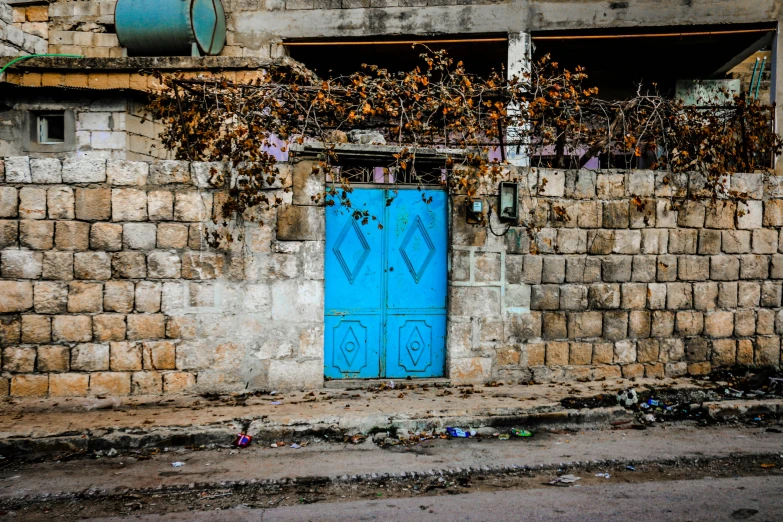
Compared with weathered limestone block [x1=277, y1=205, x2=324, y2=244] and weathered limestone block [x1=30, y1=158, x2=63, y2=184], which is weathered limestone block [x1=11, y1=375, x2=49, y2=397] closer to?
weathered limestone block [x1=30, y1=158, x2=63, y2=184]

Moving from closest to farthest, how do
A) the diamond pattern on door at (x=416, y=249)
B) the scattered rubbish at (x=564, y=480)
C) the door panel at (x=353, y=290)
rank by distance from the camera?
the scattered rubbish at (x=564, y=480), the door panel at (x=353, y=290), the diamond pattern on door at (x=416, y=249)

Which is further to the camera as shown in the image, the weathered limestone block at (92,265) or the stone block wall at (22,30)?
the stone block wall at (22,30)

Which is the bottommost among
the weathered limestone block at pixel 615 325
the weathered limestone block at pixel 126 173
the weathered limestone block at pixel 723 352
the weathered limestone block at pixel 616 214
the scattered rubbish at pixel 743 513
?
the scattered rubbish at pixel 743 513

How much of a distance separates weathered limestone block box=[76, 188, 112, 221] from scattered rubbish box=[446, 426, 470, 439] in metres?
4.01

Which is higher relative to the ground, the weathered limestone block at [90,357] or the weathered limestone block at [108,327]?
the weathered limestone block at [108,327]

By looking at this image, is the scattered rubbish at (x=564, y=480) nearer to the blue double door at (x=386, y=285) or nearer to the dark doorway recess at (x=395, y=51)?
the blue double door at (x=386, y=285)

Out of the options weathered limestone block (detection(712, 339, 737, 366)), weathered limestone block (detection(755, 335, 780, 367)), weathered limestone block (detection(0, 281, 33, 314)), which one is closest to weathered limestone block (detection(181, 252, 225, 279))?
weathered limestone block (detection(0, 281, 33, 314))

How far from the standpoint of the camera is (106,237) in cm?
640

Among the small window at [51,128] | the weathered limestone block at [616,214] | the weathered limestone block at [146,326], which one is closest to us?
the weathered limestone block at [146,326]

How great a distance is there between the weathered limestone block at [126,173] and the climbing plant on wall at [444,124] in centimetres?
59

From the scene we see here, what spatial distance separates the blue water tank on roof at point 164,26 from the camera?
33.8ft

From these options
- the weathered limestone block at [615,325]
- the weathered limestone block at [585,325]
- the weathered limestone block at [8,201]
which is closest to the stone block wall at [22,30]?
the weathered limestone block at [8,201]

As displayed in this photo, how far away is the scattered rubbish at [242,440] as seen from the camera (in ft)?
18.0

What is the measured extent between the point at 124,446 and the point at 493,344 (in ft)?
12.7
